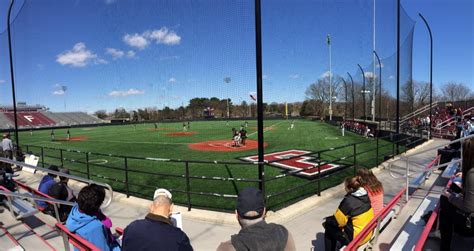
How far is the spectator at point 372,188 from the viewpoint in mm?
4117

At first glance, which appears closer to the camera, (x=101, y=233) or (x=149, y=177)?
(x=101, y=233)

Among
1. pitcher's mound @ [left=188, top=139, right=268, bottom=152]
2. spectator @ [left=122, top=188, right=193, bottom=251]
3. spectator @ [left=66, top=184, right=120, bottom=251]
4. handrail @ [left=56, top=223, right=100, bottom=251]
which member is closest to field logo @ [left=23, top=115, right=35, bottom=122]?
pitcher's mound @ [left=188, top=139, right=268, bottom=152]

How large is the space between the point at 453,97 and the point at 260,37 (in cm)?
7843

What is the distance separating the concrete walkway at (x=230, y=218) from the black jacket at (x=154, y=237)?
2608 millimetres

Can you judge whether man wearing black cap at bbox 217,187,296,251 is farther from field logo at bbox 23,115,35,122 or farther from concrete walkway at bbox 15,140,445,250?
field logo at bbox 23,115,35,122

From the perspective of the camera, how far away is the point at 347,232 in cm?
378

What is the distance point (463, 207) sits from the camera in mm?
3146

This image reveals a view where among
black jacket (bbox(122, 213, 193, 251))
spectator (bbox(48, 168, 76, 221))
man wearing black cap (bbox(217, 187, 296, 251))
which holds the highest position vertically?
man wearing black cap (bbox(217, 187, 296, 251))

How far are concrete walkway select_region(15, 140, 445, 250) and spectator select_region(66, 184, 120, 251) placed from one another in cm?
181

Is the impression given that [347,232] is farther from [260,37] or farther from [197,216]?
[260,37]

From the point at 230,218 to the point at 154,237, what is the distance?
11.9ft

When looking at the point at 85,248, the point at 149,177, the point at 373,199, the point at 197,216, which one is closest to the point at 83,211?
the point at 85,248

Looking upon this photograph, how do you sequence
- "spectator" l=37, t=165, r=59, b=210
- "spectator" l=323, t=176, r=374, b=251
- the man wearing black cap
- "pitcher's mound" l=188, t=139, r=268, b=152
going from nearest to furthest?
the man wearing black cap < "spectator" l=323, t=176, r=374, b=251 < "spectator" l=37, t=165, r=59, b=210 < "pitcher's mound" l=188, t=139, r=268, b=152

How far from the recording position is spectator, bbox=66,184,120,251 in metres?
3.33
